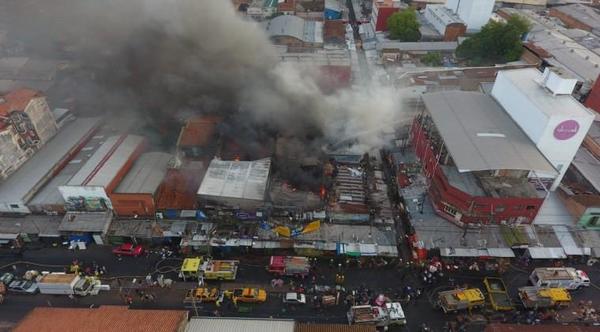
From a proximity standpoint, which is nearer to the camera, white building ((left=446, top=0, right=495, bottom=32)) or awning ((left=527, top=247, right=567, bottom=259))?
awning ((left=527, top=247, right=567, bottom=259))

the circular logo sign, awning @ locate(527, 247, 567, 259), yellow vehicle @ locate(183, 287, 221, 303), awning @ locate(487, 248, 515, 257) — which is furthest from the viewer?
the circular logo sign

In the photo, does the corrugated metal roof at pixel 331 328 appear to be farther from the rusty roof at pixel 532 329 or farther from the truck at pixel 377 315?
the rusty roof at pixel 532 329

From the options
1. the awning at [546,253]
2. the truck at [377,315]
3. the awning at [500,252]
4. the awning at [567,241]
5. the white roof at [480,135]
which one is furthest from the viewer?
the white roof at [480,135]

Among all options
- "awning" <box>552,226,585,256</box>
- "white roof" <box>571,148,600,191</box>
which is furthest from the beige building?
"white roof" <box>571,148,600,191</box>

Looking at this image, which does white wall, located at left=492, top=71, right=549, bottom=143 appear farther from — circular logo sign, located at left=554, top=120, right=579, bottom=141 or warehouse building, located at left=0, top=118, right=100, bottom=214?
warehouse building, located at left=0, top=118, right=100, bottom=214

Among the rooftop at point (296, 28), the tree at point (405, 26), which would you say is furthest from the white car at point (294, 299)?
the tree at point (405, 26)

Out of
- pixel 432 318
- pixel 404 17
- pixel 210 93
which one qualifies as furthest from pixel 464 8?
pixel 432 318

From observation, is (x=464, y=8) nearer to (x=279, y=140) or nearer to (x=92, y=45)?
(x=279, y=140)
